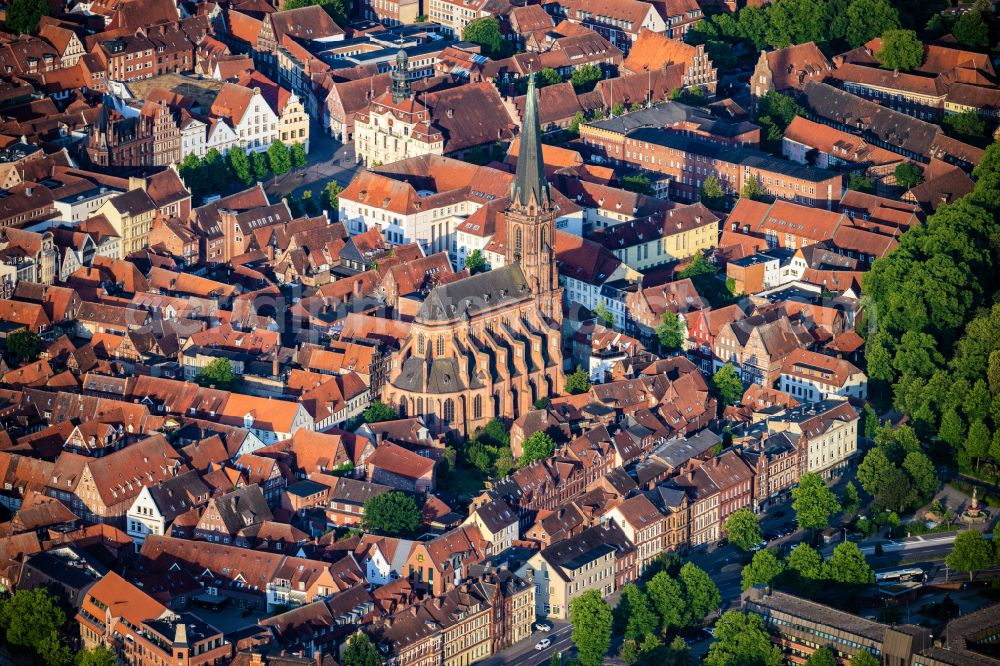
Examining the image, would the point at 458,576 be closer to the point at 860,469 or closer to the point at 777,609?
the point at 777,609

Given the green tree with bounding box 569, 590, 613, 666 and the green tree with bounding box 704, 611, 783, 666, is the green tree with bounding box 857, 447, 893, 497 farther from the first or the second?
the green tree with bounding box 569, 590, 613, 666

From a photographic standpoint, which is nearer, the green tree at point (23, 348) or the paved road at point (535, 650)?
the paved road at point (535, 650)

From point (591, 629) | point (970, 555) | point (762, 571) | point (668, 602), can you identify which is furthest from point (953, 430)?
point (591, 629)

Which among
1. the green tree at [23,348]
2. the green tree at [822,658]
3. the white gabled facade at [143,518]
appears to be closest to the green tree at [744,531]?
the green tree at [822,658]

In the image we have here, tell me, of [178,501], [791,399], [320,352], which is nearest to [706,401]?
[791,399]

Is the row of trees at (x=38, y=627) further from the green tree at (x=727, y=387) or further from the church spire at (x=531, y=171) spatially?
the green tree at (x=727, y=387)

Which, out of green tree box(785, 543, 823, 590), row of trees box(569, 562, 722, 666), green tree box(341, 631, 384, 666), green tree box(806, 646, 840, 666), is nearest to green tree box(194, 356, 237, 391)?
row of trees box(569, 562, 722, 666)
